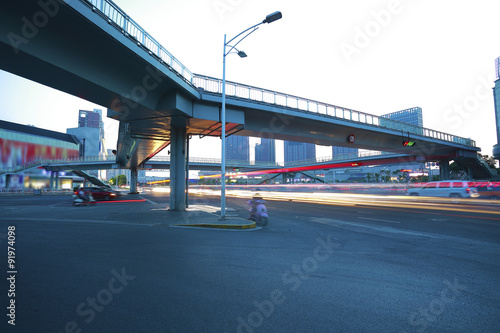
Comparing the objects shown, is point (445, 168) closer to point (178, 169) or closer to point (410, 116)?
point (178, 169)

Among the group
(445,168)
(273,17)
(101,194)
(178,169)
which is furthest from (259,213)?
(445,168)

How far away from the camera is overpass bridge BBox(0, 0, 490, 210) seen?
289 inches

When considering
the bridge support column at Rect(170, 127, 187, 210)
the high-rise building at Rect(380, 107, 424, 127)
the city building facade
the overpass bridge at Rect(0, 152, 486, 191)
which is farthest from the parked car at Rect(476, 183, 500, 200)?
the high-rise building at Rect(380, 107, 424, 127)

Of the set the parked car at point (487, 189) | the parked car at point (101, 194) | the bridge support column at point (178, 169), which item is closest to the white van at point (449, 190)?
the parked car at point (487, 189)

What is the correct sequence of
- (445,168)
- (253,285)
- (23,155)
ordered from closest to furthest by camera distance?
(253,285) < (445,168) < (23,155)

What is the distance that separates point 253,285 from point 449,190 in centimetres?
2828

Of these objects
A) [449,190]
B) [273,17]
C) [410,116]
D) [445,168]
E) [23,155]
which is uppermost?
[410,116]

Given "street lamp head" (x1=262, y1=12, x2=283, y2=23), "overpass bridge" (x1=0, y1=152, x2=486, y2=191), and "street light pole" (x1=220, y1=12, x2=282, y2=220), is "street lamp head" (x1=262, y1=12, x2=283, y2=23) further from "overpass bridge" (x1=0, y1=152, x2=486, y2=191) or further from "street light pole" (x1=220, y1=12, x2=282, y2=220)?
"overpass bridge" (x1=0, y1=152, x2=486, y2=191)

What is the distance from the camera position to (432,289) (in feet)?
12.8

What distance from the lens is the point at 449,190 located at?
78.2 feet

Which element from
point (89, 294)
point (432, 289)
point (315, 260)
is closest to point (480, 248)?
point (432, 289)

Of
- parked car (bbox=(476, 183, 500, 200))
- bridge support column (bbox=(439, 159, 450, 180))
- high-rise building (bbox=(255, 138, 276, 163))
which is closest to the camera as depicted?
parked car (bbox=(476, 183, 500, 200))

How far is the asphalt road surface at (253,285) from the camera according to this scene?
2.95m

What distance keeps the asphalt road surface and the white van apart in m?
20.7
